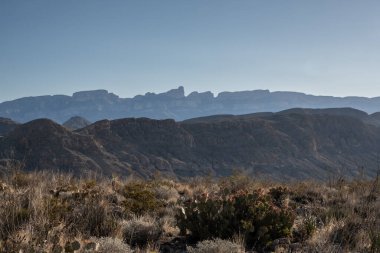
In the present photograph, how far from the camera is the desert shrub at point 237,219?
20.9ft

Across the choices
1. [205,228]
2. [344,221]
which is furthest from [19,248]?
[344,221]

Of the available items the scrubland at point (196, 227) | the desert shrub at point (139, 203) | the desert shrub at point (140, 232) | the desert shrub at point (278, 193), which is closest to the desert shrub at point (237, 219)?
the scrubland at point (196, 227)

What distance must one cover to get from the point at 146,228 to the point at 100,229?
0.69m

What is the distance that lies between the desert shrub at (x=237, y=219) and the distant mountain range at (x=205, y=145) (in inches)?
3560

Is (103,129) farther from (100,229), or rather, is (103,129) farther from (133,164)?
(100,229)

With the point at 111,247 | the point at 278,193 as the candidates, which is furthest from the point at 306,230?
the point at 278,193

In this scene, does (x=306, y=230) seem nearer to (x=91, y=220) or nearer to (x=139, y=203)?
(x=139, y=203)

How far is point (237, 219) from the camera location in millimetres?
6605

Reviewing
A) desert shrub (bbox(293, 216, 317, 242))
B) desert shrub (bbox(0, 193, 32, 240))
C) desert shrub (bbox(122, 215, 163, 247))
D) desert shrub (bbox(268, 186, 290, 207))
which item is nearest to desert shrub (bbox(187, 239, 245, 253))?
desert shrub (bbox(122, 215, 163, 247))

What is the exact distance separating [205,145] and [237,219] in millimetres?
135302

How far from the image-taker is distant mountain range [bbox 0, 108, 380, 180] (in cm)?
10500

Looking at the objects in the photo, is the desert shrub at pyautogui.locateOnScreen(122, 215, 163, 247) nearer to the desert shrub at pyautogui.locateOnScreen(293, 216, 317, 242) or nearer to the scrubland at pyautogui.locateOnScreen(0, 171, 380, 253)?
the scrubland at pyautogui.locateOnScreen(0, 171, 380, 253)

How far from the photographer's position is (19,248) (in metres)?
4.15

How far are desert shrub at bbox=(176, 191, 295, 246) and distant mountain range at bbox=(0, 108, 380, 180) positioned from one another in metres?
90.4
